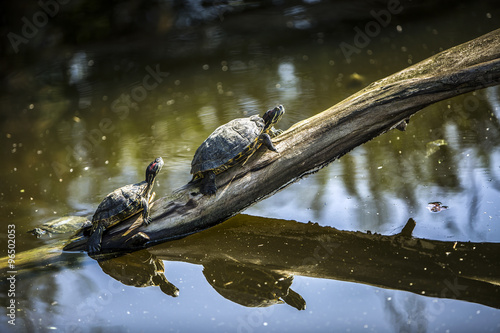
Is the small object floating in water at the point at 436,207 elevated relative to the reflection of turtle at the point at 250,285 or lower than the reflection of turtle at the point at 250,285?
elevated

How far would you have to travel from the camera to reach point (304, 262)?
331 cm

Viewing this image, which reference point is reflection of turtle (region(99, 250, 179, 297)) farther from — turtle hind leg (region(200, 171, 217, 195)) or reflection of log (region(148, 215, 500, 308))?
turtle hind leg (region(200, 171, 217, 195))

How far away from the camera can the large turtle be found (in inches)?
145

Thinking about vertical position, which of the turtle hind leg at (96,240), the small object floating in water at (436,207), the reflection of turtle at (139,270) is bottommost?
the reflection of turtle at (139,270)

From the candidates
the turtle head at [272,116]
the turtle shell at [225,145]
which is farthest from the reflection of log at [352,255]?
the turtle head at [272,116]

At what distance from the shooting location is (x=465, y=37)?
7.36 m

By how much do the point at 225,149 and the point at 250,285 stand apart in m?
1.09

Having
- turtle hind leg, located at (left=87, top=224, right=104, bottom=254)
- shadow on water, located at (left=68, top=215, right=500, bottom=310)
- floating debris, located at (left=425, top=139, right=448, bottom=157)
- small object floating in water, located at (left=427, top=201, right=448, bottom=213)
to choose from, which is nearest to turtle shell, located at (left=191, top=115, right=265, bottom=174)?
shadow on water, located at (left=68, top=215, right=500, bottom=310)

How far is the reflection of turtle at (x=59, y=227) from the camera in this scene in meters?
4.04

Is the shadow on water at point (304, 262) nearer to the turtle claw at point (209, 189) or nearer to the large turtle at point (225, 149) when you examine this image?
the turtle claw at point (209, 189)

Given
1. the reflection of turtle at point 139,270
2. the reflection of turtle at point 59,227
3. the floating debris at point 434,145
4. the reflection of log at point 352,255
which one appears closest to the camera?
the reflection of log at point 352,255

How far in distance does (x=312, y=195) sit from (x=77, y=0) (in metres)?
7.57

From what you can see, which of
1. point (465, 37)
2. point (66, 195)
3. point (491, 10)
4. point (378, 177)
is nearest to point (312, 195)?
point (378, 177)

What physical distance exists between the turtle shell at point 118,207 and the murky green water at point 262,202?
0.35m
